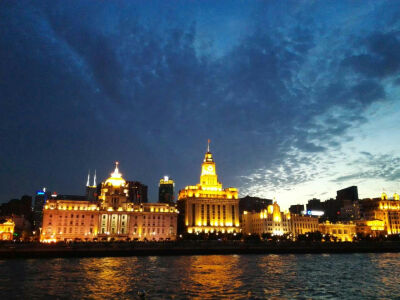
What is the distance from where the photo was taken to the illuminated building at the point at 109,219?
489ft

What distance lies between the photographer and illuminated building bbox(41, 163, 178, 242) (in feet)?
489

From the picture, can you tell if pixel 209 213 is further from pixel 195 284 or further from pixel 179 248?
pixel 195 284

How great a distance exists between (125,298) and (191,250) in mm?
82374

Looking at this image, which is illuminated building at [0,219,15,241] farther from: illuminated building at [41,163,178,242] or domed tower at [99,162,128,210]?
domed tower at [99,162,128,210]

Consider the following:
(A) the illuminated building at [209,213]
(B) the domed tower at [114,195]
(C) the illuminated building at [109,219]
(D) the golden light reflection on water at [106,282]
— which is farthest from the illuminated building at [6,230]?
(D) the golden light reflection on water at [106,282]

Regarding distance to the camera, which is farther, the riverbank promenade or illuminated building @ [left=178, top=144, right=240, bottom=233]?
illuminated building @ [left=178, top=144, right=240, bottom=233]

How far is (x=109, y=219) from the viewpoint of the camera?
157625 millimetres

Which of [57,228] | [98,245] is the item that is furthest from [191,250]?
[57,228]

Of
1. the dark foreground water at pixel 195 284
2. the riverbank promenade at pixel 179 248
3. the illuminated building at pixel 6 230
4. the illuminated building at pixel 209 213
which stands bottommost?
the dark foreground water at pixel 195 284

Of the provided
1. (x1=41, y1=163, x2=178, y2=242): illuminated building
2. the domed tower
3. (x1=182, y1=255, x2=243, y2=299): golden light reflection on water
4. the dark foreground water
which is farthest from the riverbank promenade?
(x1=182, y1=255, x2=243, y2=299): golden light reflection on water

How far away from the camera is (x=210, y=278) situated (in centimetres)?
6006

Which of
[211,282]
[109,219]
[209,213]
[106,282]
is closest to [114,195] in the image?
[109,219]

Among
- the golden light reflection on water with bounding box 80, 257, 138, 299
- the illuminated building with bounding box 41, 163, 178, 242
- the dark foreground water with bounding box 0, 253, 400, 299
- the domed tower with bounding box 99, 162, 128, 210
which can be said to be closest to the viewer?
the dark foreground water with bounding box 0, 253, 400, 299

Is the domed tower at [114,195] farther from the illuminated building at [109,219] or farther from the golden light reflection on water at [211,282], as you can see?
the golden light reflection on water at [211,282]
